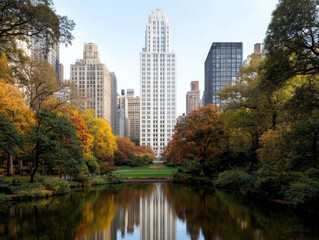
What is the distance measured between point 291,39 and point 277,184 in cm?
1013

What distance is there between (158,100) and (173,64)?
20444 mm

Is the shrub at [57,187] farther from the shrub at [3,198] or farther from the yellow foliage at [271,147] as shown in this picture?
the yellow foliage at [271,147]

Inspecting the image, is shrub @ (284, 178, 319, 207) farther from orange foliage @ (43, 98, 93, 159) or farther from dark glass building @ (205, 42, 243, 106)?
dark glass building @ (205, 42, 243, 106)

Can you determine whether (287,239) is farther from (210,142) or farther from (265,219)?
(210,142)

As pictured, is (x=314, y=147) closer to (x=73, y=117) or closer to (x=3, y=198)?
(x=3, y=198)

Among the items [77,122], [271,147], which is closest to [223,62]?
[77,122]

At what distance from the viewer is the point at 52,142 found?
23.2 meters

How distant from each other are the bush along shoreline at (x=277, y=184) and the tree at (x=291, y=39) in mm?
5840

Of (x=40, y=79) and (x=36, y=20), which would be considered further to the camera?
(x=40, y=79)

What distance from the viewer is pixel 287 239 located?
32.6ft

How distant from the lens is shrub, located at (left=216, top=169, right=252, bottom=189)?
963 inches

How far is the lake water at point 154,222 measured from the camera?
423 inches

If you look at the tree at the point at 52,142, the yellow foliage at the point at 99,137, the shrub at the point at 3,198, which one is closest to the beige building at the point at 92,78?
the yellow foliage at the point at 99,137

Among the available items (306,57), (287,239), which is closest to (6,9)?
(306,57)
